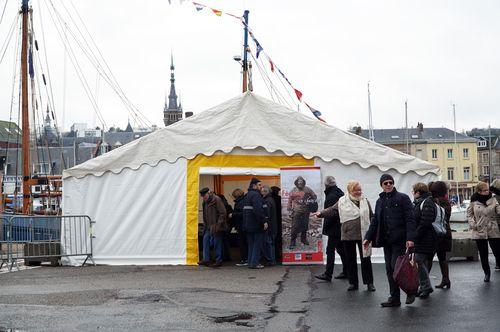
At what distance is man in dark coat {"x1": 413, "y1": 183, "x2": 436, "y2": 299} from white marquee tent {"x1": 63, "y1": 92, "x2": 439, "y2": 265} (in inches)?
233

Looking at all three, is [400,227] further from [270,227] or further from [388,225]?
[270,227]

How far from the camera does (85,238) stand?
17.5m

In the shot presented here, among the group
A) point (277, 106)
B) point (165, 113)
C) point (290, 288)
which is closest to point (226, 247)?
point (277, 106)

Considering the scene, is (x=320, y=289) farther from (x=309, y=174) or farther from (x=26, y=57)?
(x=26, y=57)

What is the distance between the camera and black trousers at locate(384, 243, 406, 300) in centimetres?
1032

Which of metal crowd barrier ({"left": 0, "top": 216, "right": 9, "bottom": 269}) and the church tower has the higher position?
the church tower

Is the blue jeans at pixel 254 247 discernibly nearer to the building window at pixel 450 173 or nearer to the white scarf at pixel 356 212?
the white scarf at pixel 356 212

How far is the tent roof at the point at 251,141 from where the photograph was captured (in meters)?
17.0

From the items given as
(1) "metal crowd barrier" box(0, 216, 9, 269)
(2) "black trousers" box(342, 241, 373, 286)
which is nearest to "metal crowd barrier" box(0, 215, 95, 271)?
(1) "metal crowd barrier" box(0, 216, 9, 269)

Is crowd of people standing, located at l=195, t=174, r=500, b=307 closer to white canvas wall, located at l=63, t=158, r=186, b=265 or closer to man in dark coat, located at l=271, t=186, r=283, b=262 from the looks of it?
man in dark coat, located at l=271, t=186, r=283, b=262

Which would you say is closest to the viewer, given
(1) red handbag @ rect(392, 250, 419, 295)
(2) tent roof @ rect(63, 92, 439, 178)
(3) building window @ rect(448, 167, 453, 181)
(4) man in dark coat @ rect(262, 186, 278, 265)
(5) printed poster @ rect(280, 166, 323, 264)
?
(1) red handbag @ rect(392, 250, 419, 295)

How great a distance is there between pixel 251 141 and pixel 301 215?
6.50 feet

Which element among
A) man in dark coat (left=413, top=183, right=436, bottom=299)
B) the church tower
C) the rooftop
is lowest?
man in dark coat (left=413, top=183, right=436, bottom=299)

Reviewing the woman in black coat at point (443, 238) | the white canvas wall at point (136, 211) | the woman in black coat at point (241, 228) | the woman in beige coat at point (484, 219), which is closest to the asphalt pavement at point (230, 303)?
the woman in black coat at point (443, 238)
